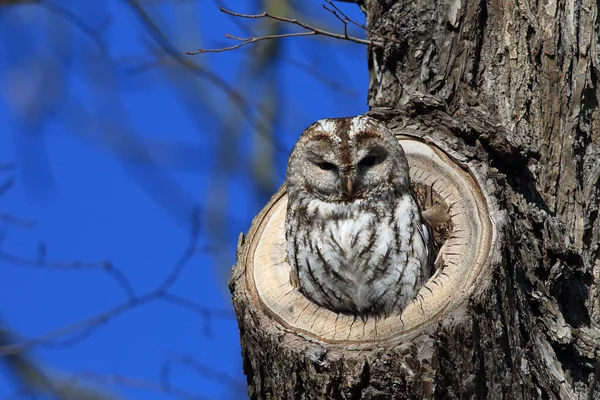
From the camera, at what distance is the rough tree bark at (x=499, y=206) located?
2512 millimetres

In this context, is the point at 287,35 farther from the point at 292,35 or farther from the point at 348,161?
the point at 348,161

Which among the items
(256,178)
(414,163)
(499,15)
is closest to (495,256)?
(414,163)

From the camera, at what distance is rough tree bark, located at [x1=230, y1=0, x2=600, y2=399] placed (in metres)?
2.51

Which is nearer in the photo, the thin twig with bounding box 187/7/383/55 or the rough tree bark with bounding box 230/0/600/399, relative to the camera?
the rough tree bark with bounding box 230/0/600/399

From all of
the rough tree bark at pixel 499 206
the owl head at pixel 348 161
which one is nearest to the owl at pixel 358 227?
the owl head at pixel 348 161

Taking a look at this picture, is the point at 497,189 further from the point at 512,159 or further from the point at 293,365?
the point at 293,365

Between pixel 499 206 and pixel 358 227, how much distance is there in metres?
0.59

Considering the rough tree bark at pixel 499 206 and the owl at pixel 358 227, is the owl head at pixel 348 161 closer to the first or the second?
the owl at pixel 358 227

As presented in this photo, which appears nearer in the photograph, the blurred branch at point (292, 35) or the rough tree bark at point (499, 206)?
the rough tree bark at point (499, 206)

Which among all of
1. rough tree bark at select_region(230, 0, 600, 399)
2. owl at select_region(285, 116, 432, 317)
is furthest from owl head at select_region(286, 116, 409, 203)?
rough tree bark at select_region(230, 0, 600, 399)

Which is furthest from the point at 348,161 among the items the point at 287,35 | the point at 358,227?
the point at 287,35

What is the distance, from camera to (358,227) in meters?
3.19

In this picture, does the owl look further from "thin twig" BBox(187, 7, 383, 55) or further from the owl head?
"thin twig" BBox(187, 7, 383, 55)

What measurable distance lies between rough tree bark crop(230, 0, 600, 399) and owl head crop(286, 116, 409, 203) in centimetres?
18
